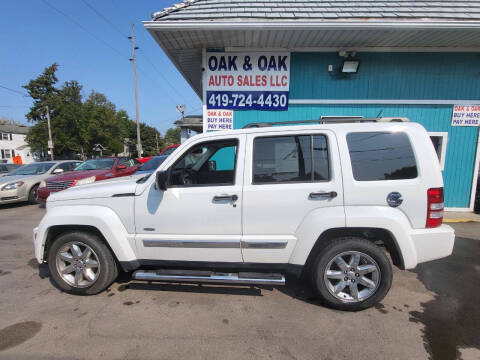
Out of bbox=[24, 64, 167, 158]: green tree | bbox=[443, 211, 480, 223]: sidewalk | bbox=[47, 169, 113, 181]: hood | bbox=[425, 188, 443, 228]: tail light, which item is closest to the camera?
bbox=[425, 188, 443, 228]: tail light

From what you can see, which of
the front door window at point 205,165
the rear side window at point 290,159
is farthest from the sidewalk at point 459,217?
the front door window at point 205,165

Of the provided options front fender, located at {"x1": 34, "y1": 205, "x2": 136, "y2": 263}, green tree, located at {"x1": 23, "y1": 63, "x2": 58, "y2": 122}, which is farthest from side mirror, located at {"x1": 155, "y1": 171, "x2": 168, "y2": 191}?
green tree, located at {"x1": 23, "y1": 63, "x2": 58, "y2": 122}

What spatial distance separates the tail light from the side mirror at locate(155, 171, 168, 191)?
2.73 metres

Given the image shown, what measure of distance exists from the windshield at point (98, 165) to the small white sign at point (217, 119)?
4.18 meters

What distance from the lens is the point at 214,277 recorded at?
2.50 m

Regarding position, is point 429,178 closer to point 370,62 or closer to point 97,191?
point 97,191

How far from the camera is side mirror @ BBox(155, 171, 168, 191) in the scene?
2.37 meters

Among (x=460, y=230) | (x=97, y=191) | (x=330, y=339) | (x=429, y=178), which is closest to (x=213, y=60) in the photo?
(x=97, y=191)

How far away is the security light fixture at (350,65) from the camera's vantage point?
18.1ft

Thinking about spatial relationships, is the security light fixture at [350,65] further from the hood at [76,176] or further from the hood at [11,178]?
the hood at [11,178]

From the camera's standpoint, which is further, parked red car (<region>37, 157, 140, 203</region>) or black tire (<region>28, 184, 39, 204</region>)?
black tire (<region>28, 184, 39, 204</region>)

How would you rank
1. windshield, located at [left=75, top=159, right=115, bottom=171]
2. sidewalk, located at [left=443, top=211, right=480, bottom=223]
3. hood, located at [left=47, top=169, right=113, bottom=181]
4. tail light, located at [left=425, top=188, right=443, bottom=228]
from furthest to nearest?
windshield, located at [left=75, top=159, right=115, bottom=171], hood, located at [left=47, top=169, right=113, bottom=181], sidewalk, located at [left=443, top=211, right=480, bottom=223], tail light, located at [left=425, top=188, right=443, bottom=228]

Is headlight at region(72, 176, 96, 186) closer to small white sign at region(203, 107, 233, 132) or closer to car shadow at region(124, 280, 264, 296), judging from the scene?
small white sign at region(203, 107, 233, 132)

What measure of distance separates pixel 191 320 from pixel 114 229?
4.35ft
